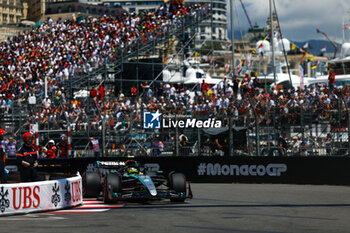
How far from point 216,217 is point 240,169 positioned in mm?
10080

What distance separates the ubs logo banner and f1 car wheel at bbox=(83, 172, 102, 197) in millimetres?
6647

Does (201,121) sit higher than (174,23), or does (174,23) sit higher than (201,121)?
(174,23)

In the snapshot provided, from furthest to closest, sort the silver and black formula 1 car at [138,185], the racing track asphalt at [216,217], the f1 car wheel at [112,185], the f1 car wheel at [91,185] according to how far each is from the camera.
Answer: the f1 car wheel at [91,185]
the f1 car wheel at [112,185]
the silver and black formula 1 car at [138,185]
the racing track asphalt at [216,217]

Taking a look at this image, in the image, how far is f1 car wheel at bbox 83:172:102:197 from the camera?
16094mm

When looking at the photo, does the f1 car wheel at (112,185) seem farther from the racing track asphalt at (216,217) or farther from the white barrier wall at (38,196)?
the white barrier wall at (38,196)

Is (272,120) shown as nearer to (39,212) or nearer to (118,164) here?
(118,164)

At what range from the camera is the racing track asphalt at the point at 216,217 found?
397 inches

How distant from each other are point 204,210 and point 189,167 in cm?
945

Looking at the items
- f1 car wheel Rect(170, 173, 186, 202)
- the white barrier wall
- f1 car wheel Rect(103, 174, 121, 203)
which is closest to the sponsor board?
f1 car wheel Rect(170, 173, 186, 202)

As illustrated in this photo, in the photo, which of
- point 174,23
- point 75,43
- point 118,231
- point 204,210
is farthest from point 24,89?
point 118,231

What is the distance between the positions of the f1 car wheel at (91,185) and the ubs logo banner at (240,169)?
6.65 metres

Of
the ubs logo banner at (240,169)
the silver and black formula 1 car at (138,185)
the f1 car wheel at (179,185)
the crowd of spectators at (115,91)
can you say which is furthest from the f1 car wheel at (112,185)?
the ubs logo banner at (240,169)

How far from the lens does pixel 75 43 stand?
137 feet

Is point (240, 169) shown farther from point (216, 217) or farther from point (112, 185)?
point (216, 217)
